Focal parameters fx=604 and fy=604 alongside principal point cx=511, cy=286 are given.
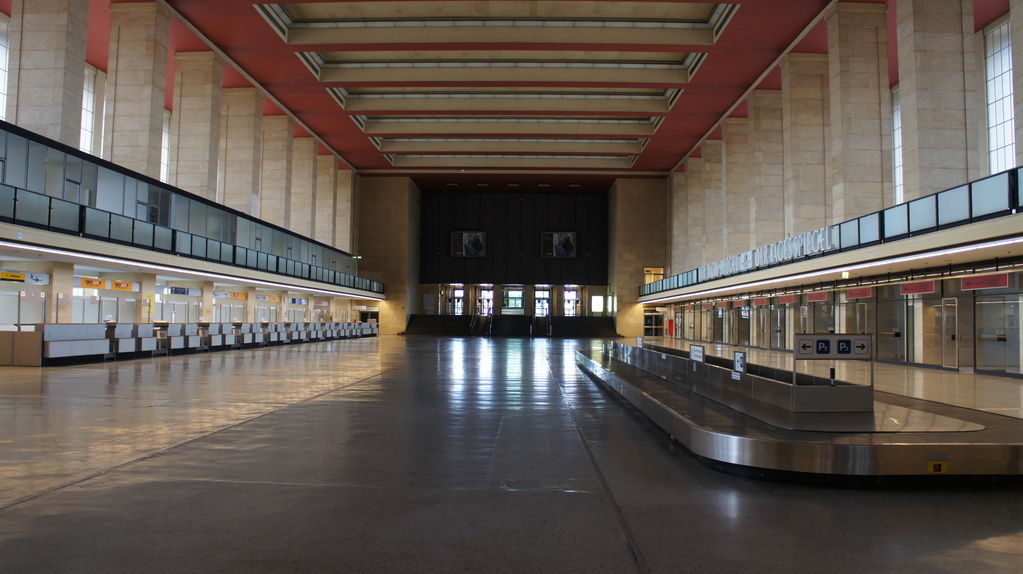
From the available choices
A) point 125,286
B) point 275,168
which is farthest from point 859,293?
point 275,168

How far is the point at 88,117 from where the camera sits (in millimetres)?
27734

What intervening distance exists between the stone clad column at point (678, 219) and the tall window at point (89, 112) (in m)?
36.3

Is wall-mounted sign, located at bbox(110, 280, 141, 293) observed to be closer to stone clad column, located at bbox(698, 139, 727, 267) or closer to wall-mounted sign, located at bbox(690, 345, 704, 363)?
wall-mounted sign, located at bbox(690, 345, 704, 363)

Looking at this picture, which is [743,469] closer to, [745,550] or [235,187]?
[745,550]

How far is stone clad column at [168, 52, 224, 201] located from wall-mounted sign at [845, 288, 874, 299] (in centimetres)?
2589

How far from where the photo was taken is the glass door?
16000 mm

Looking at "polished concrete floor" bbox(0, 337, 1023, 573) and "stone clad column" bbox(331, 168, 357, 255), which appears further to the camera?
"stone clad column" bbox(331, 168, 357, 255)

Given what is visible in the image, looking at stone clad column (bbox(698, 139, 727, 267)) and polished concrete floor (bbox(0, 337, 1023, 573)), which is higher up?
stone clad column (bbox(698, 139, 727, 267))

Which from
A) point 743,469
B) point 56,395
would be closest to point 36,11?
point 56,395

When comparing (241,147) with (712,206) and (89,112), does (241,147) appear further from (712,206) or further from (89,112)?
(712,206)

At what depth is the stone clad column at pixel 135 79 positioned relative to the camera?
885 inches

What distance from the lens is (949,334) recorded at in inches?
642

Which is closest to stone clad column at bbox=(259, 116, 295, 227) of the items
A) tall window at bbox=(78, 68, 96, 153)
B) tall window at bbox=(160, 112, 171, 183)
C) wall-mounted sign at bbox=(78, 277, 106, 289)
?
tall window at bbox=(160, 112, 171, 183)

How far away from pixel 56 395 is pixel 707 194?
3602 centimetres
